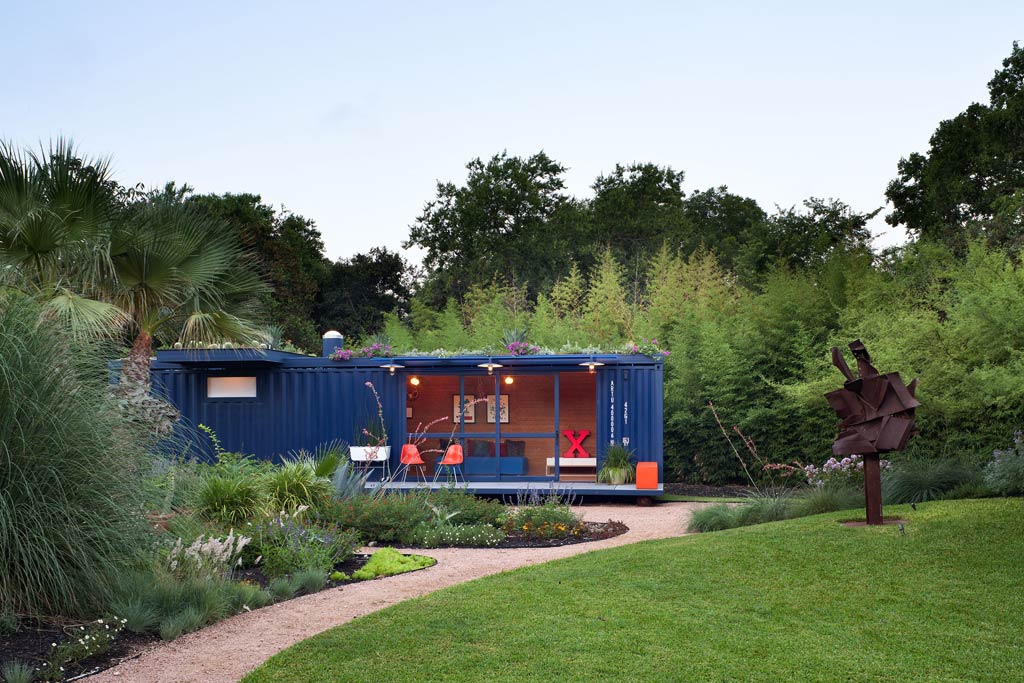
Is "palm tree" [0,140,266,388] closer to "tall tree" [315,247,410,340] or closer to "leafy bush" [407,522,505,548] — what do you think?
"leafy bush" [407,522,505,548]

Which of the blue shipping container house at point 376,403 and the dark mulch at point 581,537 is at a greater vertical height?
the blue shipping container house at point 376,403

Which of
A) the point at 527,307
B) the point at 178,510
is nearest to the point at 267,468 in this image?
the point at 178,510

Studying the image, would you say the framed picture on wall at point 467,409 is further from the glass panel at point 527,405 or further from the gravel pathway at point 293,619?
the gravel pathway at point 293,619

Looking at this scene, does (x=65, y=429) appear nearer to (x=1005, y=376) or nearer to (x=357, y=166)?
(x=1005, y=376)

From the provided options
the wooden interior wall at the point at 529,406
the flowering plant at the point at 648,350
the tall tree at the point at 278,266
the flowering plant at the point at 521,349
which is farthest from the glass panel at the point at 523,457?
the tall tree at the point at 278,266

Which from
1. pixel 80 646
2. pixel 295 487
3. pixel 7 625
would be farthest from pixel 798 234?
pixel 7 625

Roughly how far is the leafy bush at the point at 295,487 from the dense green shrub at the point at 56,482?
338 cm

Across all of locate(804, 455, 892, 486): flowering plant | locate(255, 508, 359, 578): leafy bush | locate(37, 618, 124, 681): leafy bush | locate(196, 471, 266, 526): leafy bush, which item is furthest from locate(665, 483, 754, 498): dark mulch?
locate(37, 618, 124, 681): leafy bush

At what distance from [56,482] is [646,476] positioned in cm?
882

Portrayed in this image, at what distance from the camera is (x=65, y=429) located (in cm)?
459

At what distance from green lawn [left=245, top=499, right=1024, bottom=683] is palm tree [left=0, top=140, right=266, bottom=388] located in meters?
3.63

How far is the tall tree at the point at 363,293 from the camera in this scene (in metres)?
31.4

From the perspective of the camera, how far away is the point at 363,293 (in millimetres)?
31766

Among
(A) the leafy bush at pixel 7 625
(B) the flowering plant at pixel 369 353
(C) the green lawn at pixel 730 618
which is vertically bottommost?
(C) the green lawn at pixel 730 618
